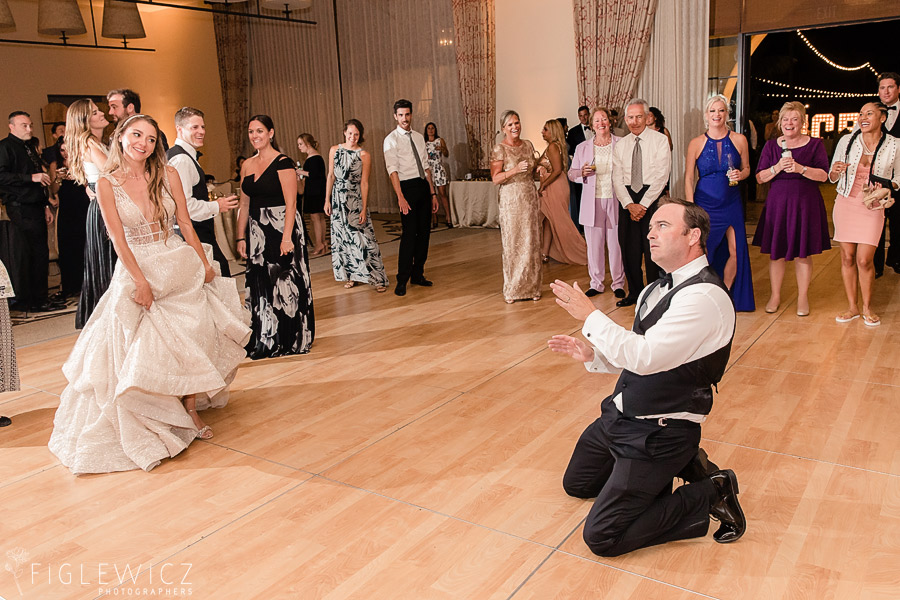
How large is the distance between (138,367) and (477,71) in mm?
8990

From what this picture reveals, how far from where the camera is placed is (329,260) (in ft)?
27.6

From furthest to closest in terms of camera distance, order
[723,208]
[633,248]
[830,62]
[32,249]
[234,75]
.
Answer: [234,75]
[830,62]
[32,249]
[633,248]
[723,208]

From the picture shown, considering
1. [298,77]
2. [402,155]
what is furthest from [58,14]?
[298,77]

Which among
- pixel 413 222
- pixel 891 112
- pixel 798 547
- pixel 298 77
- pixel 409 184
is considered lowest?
pixel 798 547

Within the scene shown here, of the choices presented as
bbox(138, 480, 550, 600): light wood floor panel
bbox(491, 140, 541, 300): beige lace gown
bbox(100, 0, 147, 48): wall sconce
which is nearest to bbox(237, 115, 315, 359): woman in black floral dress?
bbox(491, 140, 541, 300): beige lace gown

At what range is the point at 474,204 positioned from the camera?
1062cm

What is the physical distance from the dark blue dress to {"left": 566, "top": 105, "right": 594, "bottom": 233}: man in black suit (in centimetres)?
297

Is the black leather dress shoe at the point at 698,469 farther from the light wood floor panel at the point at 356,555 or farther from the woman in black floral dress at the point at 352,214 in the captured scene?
the woman in black floral dress at the point at 352,214

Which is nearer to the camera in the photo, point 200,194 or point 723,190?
point 200,194

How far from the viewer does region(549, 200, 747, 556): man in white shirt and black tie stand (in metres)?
2.25

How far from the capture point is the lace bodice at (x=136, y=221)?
3260 millimetres

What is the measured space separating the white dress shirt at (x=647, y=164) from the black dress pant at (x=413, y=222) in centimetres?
179

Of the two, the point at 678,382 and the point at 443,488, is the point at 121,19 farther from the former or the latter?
the point at 678,382

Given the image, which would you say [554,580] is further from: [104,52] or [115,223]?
[104,52]
